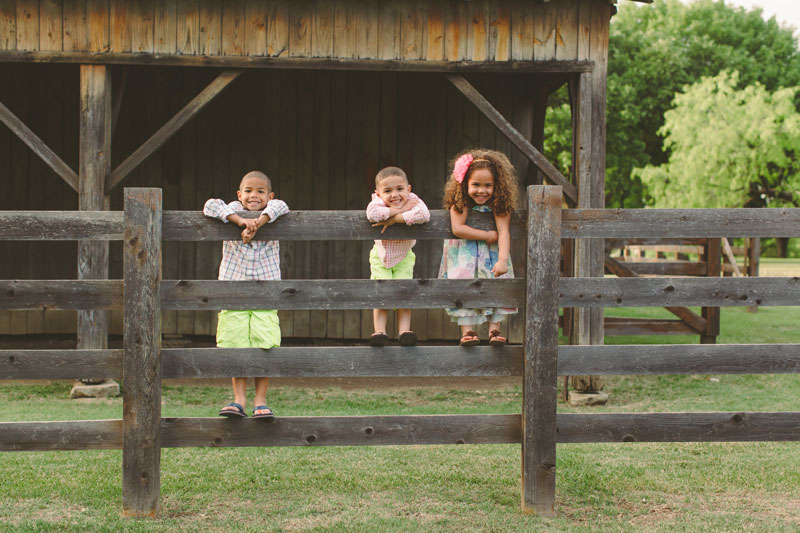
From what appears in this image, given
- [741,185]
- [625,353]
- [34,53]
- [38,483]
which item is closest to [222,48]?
[34,53]

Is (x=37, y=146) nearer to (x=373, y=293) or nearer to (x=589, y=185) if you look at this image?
(x=373, y=293)

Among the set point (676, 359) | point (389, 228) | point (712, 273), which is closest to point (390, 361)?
point (389, 228)

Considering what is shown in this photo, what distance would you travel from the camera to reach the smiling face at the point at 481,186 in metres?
4.36

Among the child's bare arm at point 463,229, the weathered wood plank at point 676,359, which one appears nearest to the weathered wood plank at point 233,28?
the child's bare arm at point 463,229

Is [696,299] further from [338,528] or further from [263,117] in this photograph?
[263,117]

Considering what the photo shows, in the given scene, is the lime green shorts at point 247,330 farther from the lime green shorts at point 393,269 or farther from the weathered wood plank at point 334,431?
the lime green shorts at point 393,269

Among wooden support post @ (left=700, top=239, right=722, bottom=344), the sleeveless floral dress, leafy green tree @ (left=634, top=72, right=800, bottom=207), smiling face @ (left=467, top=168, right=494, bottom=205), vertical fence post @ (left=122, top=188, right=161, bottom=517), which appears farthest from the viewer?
leafy green tree @ (left=634, top=72, right=800, bottom=207)

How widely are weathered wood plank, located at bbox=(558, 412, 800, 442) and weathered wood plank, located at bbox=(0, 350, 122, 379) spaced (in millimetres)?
2418

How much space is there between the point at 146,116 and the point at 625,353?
25.0ft

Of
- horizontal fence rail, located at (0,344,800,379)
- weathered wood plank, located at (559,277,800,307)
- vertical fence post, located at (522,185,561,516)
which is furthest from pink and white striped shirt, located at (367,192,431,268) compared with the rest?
weathered wood plank, located at (559,277,800,307)

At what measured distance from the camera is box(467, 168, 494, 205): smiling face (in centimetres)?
436

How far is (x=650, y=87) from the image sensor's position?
35.2 meters

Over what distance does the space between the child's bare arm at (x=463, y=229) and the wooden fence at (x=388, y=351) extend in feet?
0.18

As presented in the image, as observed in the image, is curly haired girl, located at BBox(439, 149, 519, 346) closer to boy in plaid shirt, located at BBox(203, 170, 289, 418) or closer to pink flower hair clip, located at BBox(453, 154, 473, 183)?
pink flower hair clip, located at BBox(453, 154, 473, 183)
